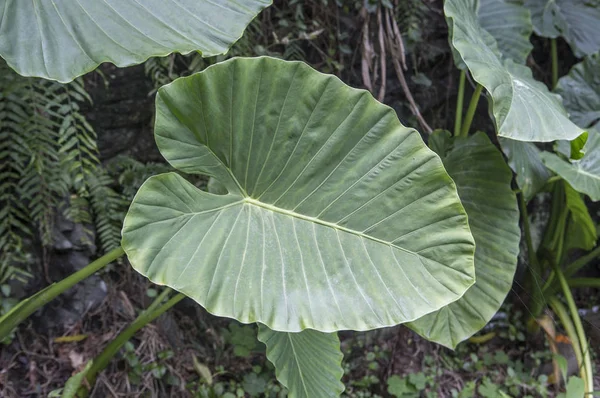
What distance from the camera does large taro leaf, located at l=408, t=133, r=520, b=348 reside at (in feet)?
4.09

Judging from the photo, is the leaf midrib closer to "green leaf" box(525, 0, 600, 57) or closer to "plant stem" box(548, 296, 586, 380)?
"plant stem" box(548, 296, 586, 380)

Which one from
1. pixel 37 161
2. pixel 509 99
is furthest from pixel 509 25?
pixel 37 161

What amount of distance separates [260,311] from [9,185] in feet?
3.32

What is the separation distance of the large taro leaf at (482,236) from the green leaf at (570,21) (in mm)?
890

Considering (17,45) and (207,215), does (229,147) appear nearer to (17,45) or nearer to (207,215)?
(207,215)

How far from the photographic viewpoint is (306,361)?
3.88 ft

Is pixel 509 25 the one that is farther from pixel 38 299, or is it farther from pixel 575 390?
pixel 38 299

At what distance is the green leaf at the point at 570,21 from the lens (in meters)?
1.90

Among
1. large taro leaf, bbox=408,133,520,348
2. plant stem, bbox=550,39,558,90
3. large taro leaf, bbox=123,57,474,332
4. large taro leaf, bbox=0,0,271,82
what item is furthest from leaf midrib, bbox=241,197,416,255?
plant stem, bbox=550,39,558,90

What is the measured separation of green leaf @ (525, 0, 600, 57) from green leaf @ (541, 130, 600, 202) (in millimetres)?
659

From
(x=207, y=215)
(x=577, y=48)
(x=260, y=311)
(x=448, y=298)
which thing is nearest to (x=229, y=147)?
(x=207, y=215)

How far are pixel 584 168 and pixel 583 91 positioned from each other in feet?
1.83

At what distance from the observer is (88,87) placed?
155cm

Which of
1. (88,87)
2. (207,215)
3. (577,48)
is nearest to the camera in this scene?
(207,215)
